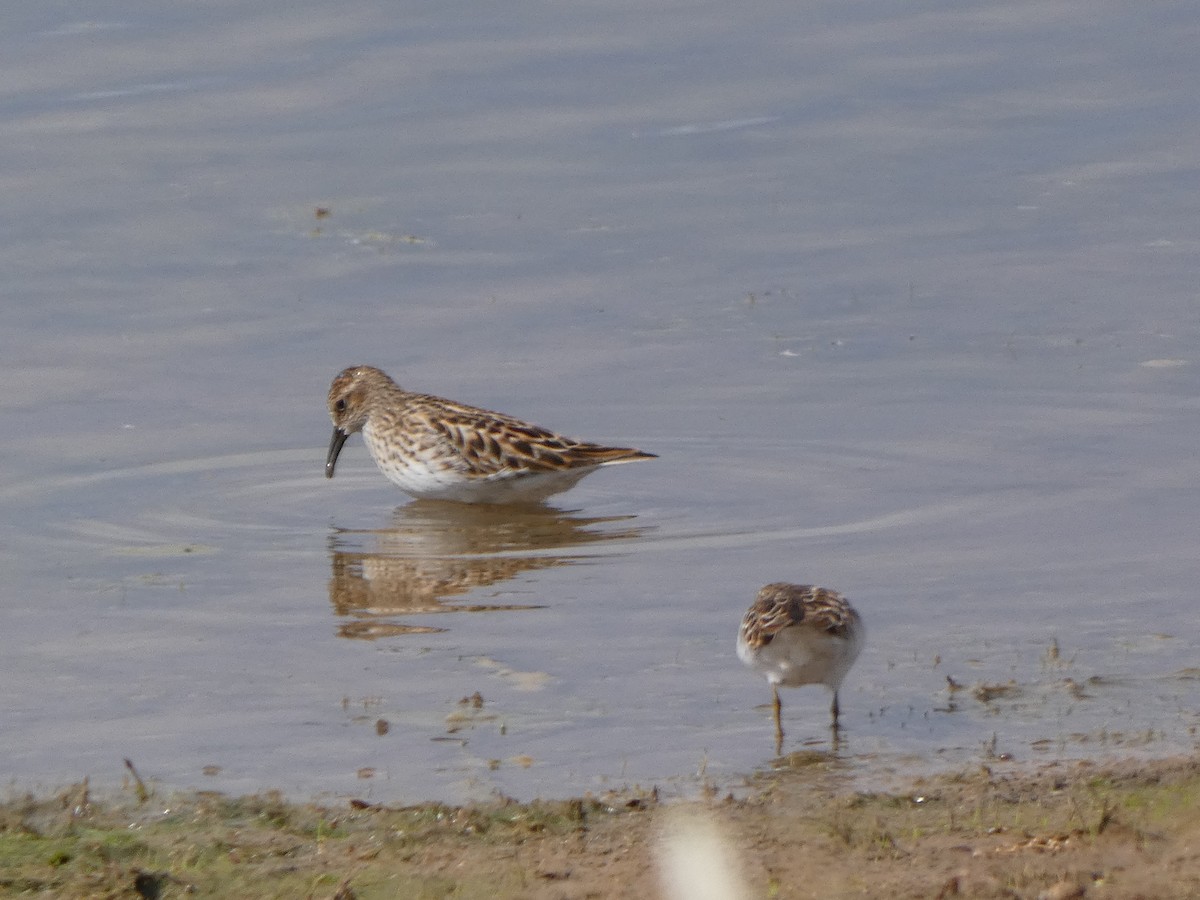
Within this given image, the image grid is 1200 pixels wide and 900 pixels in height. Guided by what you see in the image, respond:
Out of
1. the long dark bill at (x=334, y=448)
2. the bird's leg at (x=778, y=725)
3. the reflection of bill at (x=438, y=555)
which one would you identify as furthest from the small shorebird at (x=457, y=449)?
the bird's leg at (x=778, y=725)

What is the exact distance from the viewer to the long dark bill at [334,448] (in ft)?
41.2

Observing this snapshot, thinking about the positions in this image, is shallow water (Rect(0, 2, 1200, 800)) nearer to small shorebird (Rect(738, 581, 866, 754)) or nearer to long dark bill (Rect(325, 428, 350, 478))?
long dark bill (Rect(325, 428, 350, 478))

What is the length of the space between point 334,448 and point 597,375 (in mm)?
1886

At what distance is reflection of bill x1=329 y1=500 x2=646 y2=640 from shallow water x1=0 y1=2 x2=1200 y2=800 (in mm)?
44

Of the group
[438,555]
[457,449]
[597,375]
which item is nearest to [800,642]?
[438,555]

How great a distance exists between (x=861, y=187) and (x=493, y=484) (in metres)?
6.28

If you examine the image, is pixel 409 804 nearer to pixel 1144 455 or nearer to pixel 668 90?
pixel 1144 455

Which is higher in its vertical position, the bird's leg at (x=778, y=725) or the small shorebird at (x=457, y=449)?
the small shorebird at (x=457, y=449)

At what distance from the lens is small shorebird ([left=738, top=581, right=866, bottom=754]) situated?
732cm

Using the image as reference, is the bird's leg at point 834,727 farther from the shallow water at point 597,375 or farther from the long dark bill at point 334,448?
the long dark bill at point 334,448

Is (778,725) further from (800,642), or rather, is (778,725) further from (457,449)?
(457,449)

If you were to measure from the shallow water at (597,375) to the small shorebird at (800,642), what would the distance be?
24 cm

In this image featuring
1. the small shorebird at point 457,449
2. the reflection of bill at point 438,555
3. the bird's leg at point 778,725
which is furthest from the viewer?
the small shorebird at point 457,449

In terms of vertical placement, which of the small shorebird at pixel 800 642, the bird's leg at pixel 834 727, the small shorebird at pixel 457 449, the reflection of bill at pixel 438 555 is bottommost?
the bird's leg at pixel 834 727
